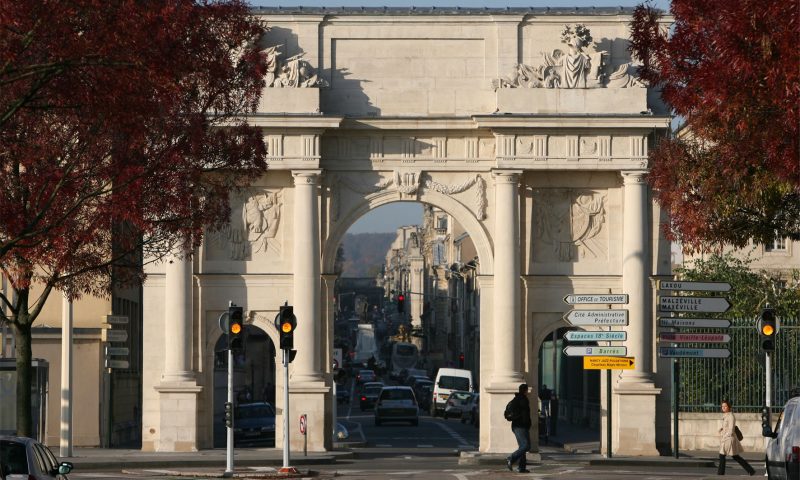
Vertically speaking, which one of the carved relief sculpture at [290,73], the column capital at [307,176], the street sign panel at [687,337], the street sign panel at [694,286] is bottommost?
the street sign panel at [687,337]

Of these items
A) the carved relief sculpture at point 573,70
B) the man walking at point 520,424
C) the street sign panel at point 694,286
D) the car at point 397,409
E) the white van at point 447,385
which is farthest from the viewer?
the white van at point 447,385

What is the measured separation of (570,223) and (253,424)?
12.7 metres

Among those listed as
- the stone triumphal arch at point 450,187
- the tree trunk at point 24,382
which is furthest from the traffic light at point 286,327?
the stone triumphal arch at point 450,187

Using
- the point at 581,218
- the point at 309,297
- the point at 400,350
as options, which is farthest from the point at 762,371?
the point at 400,350

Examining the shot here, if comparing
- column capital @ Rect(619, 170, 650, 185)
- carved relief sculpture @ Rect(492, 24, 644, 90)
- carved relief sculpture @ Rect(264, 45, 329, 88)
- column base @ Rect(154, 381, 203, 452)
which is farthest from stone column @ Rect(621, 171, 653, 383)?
column base @ Rect(154, 381, 203, 452)

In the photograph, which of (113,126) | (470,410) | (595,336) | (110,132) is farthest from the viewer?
(470,410)

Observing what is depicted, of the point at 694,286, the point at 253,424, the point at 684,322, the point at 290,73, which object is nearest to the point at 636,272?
the point at 684,322

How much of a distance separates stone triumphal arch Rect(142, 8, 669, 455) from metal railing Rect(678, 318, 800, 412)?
2616 millimetres

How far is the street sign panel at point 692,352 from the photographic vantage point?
41.7m

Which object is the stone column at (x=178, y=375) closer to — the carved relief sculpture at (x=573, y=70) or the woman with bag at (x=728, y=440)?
the carved relief sculpture at (x=573, y=70)

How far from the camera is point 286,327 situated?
125ft

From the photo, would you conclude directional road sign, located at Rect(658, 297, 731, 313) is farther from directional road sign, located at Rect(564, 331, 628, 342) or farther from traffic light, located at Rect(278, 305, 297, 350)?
traffic light, located at Rect(278, 305, 297, 350)

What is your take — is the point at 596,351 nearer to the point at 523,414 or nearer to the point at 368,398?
the point at 523,414

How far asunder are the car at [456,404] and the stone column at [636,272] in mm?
30050
